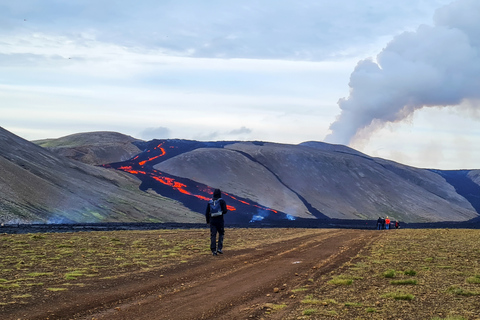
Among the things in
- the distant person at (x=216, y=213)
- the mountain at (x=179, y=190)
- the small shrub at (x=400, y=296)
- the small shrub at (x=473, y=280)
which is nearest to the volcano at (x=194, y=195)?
the mountain at (x=179, y=190)

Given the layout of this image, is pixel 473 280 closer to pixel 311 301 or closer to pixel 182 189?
pixel 311 301

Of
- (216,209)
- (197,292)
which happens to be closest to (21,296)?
(197,292)

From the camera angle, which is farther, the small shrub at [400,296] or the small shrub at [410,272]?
the small shrub at [410,272]

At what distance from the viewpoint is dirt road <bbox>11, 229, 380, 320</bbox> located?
1079cm

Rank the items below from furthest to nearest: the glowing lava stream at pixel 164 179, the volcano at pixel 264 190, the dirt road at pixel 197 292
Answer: the volcano at pixel 264 190
the glowing lava stream at pixel 164 179
the dirt road at pixel 197 292

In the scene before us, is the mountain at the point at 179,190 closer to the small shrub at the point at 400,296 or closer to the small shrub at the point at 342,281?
the small shrub at the point at 342,281

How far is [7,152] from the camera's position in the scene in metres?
101

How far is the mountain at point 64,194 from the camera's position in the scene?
256ft

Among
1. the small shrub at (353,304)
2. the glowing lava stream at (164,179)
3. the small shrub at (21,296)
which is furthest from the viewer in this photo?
the glowing lava stream at (164,179)

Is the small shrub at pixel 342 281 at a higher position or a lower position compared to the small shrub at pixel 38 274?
higher

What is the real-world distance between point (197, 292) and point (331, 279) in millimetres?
4597

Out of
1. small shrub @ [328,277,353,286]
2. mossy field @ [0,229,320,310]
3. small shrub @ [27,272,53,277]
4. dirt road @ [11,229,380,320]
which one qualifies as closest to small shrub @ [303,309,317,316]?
dirt road @ [11,229,380,320]

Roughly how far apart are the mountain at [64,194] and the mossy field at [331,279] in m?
52.0

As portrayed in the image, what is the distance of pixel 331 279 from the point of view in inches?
606
